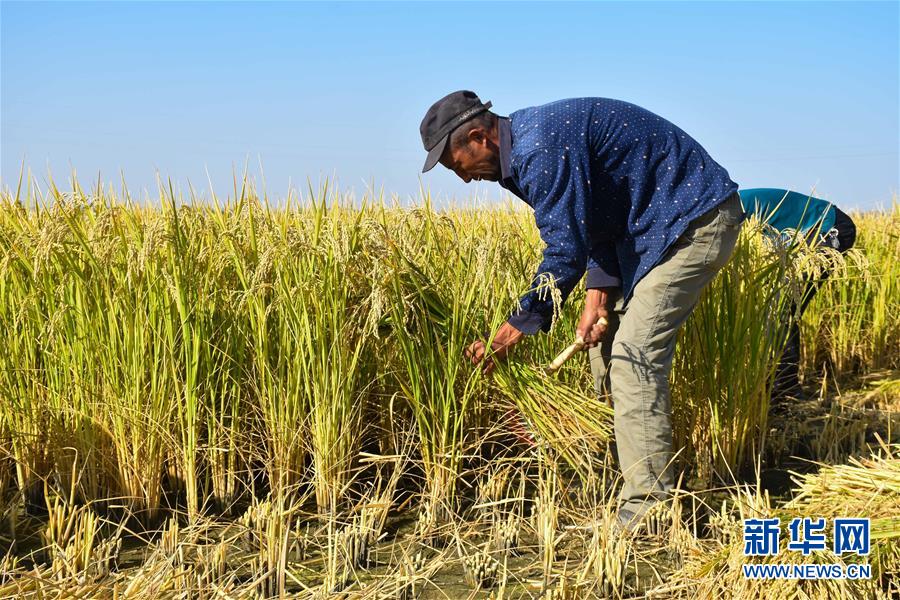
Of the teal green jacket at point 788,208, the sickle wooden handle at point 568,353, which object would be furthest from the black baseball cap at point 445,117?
the teal green jacket at point 788,208

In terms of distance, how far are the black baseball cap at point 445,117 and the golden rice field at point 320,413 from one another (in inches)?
14.3

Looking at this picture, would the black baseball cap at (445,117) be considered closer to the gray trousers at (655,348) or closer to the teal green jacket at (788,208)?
the gray trousers at (655,348)

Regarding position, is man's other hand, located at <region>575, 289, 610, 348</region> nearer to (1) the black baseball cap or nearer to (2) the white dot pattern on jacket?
(2) the white dot pattern on jacket

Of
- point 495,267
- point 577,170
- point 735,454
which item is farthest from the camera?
point 735,454

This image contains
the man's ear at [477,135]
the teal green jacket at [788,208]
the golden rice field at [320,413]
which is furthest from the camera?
the teal green jacket at [788,208]

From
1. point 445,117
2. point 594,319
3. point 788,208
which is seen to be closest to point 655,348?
point 594,319

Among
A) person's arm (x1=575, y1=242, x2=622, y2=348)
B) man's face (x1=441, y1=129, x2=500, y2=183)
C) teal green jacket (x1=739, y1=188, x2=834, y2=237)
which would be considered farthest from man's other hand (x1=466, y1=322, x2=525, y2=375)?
teal green jacket (x1=739, y1=188, x2=834, y2=237)

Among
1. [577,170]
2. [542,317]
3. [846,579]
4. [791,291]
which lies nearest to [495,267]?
[542,317]

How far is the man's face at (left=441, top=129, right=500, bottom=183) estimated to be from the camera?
279 cm

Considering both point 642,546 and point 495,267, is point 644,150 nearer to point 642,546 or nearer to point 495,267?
point 495,267

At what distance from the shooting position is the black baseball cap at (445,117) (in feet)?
9.01

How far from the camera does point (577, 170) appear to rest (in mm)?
2676

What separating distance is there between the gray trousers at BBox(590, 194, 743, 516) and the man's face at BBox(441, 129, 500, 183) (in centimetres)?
62

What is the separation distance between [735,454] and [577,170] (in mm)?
1419
